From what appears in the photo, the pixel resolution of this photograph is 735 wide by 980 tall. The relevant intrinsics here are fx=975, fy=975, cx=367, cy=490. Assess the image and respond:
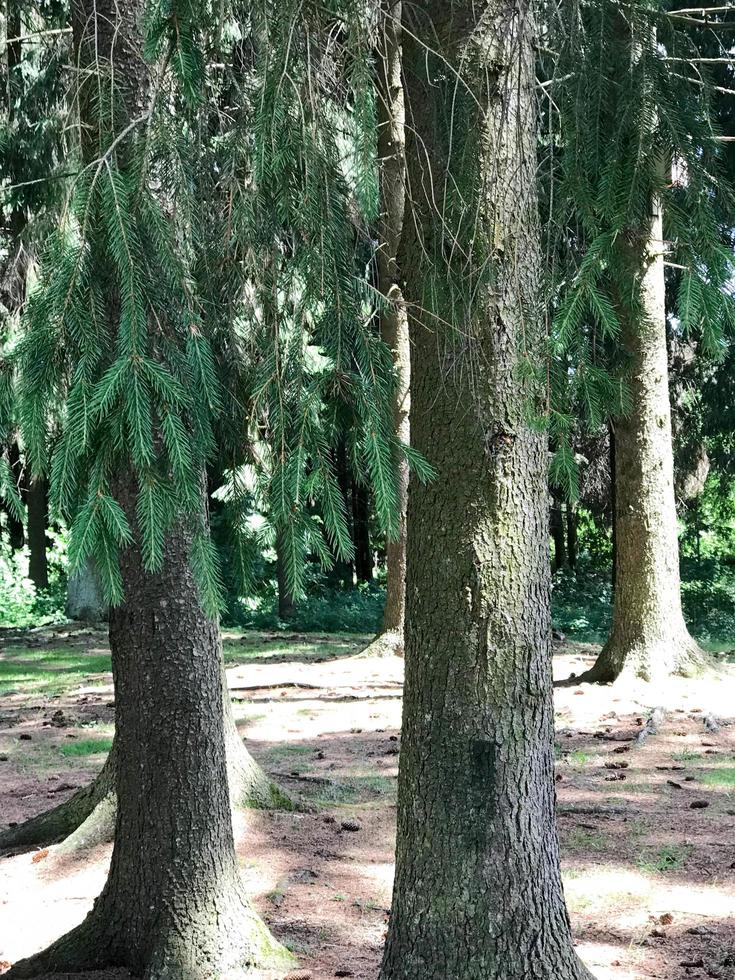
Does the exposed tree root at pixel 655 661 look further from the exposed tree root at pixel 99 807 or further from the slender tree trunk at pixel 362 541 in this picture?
the slender tree trunk at pixel 362 541

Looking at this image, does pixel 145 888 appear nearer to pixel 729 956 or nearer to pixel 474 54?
pixel 729 956

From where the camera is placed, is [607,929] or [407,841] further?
[607,929]

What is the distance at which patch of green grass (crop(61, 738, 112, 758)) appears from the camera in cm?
757

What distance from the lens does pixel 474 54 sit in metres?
3.01

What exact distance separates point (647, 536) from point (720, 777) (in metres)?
3.12

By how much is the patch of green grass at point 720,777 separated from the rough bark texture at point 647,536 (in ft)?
7.86

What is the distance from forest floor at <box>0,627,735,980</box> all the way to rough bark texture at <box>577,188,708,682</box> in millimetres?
368

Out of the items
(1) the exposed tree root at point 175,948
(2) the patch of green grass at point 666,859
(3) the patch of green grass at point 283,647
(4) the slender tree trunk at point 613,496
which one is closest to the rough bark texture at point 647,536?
(4) the slender tree trunk at point 613,496

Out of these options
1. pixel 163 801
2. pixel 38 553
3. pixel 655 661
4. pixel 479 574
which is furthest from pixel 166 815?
pixel 38 553

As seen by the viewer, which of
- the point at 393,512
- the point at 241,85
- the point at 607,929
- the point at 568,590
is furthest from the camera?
the point at 568,590

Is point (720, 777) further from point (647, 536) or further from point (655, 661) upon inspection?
→ point (647, 536)

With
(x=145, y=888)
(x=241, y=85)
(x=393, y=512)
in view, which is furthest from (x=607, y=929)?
(x=241, y=85)

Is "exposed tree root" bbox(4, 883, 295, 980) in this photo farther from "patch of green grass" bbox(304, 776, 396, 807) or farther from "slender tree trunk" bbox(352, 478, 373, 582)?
"slender tree trunk" bbox(352, 478, 373, 582)

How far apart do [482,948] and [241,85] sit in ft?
10.5
